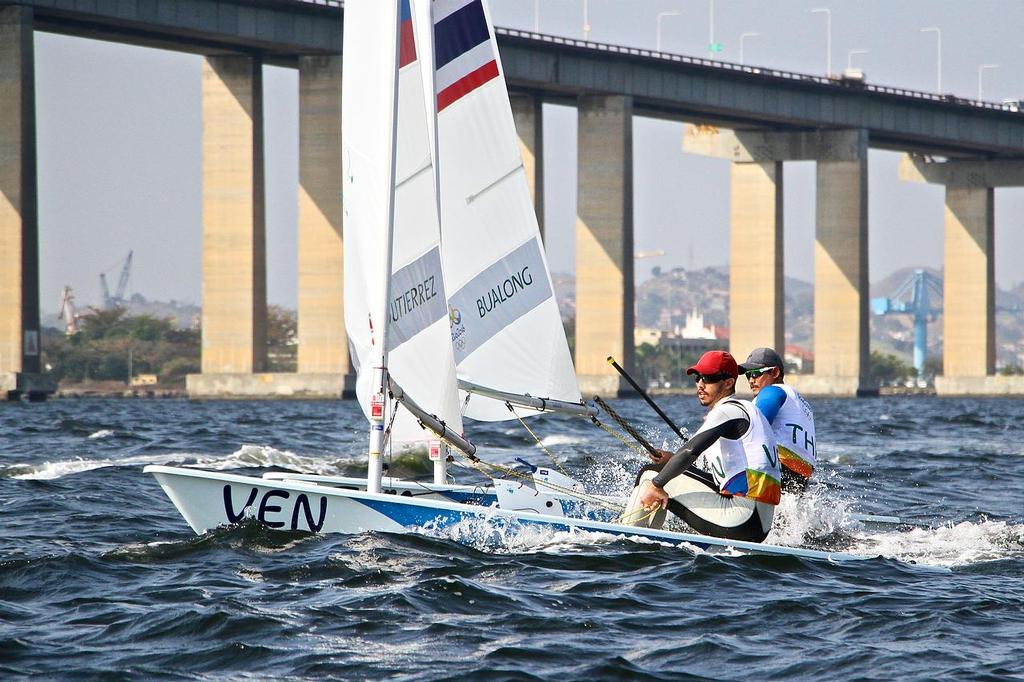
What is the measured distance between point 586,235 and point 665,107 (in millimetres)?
8953

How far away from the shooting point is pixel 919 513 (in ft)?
59.7

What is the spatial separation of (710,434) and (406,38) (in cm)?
464

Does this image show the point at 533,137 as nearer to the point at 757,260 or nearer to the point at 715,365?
the point at 757,260

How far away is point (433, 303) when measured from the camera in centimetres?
1411

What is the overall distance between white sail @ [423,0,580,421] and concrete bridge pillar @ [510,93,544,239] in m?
61.2

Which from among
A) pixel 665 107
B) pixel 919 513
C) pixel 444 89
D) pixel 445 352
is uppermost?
pixel 665 107

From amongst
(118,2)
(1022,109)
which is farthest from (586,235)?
(1022,109)

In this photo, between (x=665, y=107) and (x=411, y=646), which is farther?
(x=665, y=107)

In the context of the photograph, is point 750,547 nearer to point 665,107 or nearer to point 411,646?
point 411,646

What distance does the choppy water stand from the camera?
30.3 ft

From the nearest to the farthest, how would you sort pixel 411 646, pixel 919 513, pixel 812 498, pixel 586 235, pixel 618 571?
pixel 411 646
pixel 618 571
pixel 812 498
pixel 919 513
pixel 586 235

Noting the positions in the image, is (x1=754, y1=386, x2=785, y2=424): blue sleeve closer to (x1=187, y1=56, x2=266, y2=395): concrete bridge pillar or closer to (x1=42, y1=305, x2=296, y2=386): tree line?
(x1=187, y1=56, x2=266, y2=395): concrete bridge pillar

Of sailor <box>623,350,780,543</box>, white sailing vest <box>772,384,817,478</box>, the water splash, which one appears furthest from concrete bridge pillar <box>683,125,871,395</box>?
sailor <box>623,350,780,543</box>

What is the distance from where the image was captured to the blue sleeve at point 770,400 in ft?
47.0
